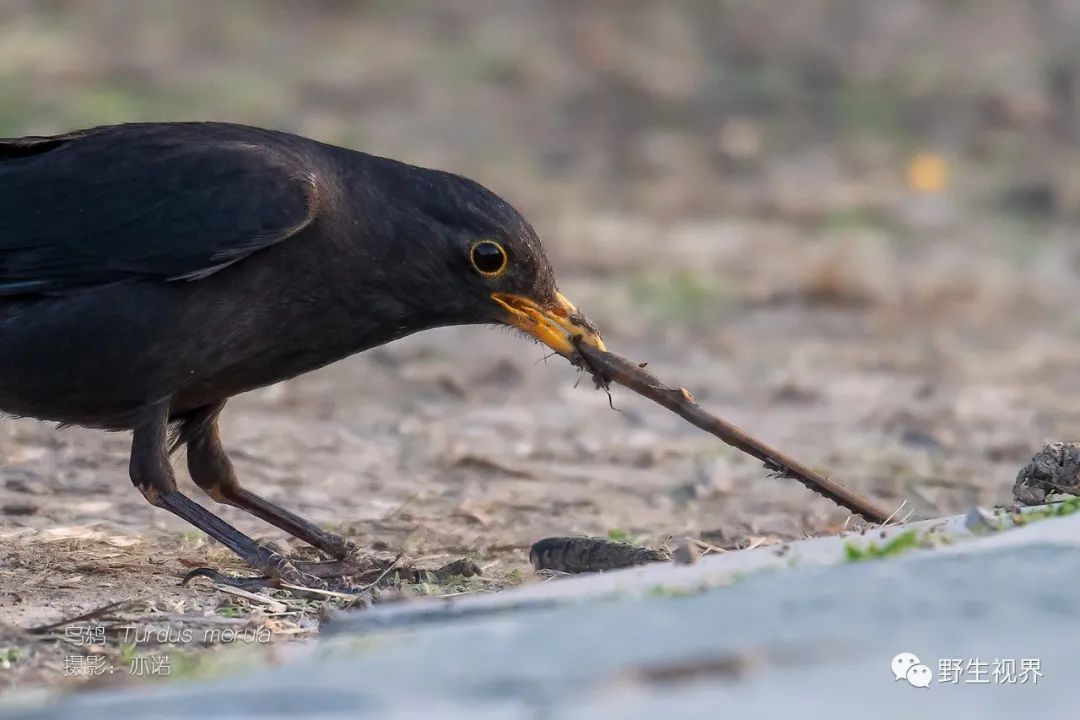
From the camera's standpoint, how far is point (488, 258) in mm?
5414

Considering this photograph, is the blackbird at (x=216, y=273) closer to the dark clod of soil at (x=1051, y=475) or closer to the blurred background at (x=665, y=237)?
the blurred background at (x=665, y=237)

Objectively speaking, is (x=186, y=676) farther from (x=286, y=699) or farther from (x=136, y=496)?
(x=136, y=496)

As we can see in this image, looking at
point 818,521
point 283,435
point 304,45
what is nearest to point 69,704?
point 818,521

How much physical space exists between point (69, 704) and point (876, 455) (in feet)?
17.3

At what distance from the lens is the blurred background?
6977 mm

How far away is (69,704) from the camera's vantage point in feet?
10.2

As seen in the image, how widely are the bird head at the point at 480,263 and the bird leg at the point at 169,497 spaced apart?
2.98ft

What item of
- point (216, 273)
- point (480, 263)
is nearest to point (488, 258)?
point (480, 263)

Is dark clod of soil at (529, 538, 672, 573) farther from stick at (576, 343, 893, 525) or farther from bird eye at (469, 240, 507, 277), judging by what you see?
bird eye at (469, 240, 507, 277)

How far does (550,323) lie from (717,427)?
658mm

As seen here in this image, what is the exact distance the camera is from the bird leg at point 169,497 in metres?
5.15

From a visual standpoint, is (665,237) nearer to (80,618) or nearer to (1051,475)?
(1051,475)

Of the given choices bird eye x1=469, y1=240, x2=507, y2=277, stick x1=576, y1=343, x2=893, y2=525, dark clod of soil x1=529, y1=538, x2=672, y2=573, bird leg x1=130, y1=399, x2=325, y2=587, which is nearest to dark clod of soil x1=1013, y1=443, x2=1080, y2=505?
stick x1=576, y1=343, x2=893, y2=525

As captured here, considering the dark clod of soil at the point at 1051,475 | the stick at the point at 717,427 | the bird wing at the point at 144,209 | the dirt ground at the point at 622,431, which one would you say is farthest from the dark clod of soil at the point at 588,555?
the bird wing at the point at 144,209
